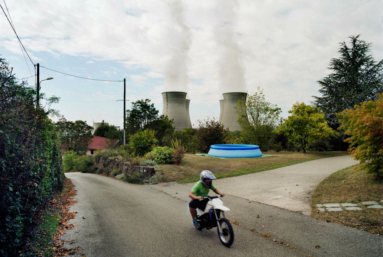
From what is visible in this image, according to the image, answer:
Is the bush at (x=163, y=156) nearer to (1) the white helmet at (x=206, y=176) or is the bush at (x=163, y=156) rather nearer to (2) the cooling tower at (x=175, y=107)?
(1) the white helmet at (x=206, y=176)

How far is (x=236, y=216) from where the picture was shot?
5.29 metres

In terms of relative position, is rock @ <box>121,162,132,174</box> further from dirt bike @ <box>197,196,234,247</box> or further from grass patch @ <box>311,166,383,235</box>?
dirt bike @ <box>197,196,234,247</box>

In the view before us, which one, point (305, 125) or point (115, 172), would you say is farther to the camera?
point (305, 125)

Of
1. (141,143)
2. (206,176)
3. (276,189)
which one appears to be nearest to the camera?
(206,176)

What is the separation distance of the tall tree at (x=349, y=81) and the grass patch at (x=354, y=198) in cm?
2021

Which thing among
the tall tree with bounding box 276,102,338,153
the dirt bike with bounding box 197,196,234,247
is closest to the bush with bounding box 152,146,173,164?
the dirt bike with bounding box 197,196,234,247

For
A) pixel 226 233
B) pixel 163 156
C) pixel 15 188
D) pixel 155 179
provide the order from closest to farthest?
pixel 15 188 → pixel 226 233 → pixel 155 179 → pixel 163 156

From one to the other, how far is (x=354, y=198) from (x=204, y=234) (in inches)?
138

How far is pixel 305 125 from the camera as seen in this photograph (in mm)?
19859

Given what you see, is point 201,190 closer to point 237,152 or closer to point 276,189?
point 276,189

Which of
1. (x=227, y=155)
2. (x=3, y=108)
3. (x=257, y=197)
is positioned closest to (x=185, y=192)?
(x=257, y=197)

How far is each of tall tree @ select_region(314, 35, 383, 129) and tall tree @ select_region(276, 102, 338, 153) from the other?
6371 millimetres

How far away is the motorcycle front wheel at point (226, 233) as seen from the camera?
3.64 m

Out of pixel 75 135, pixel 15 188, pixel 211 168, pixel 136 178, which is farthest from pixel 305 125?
pixel 75 135
